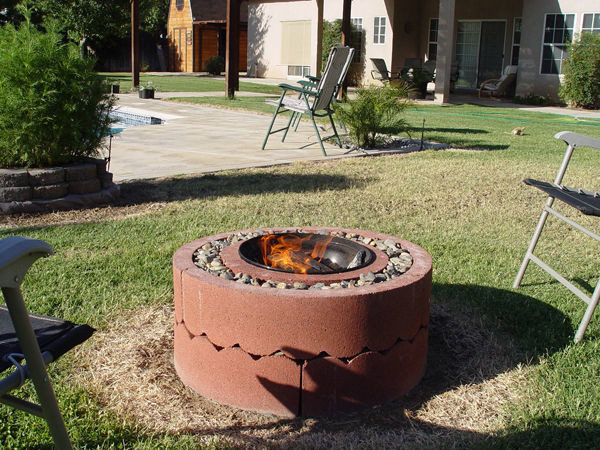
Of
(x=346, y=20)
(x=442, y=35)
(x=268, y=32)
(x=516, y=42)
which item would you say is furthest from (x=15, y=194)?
(x=268, y=32)

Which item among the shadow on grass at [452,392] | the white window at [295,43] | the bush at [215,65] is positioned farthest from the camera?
the bush at [215,65]

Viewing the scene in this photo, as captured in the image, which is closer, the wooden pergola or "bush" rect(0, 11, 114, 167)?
"bush" rect(0, 11, 114, 167)

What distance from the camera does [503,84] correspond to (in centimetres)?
1912

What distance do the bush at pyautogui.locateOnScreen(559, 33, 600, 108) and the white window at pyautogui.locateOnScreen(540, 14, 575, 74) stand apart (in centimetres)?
88

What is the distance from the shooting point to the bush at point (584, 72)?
16.3 meters

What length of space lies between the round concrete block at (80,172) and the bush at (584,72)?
48.4 feet

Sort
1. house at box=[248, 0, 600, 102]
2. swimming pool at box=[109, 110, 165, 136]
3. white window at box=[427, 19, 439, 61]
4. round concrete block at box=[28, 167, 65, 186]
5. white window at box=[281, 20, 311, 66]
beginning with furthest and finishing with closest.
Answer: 1. white window at box=[281, 20, 311, 66]
2. white window at box=[427, 19, 439, 61]
3. house at box=[248, 0, 600, 102]
4. swimming pool at box=[109, 110, 165, 136]
5. round concrete block at box=[28, 167, 65, 186]

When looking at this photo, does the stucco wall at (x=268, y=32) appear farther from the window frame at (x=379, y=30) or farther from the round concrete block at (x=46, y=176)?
the round concrete block at (x=46, y=176)

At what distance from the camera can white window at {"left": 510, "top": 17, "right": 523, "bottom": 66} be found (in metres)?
19.7

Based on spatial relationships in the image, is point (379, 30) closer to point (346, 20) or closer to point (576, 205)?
point (346, 20)

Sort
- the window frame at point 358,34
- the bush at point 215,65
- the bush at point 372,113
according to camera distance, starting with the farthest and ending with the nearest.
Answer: the bush at point 215,65, the window frame at point 358,34, the bush at point 372,113

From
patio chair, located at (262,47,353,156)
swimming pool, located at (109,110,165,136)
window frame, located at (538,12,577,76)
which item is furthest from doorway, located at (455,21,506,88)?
patio chair, located at (262,47,353,156)

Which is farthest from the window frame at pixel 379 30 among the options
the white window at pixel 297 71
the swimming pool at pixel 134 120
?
the swimming pool at pixel 134 120

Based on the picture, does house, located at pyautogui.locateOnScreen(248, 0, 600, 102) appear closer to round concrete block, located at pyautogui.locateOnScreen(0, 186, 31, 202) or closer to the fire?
round concrete block, located at pyautogui.locateOnScreen(0, 186, 31, 202)
